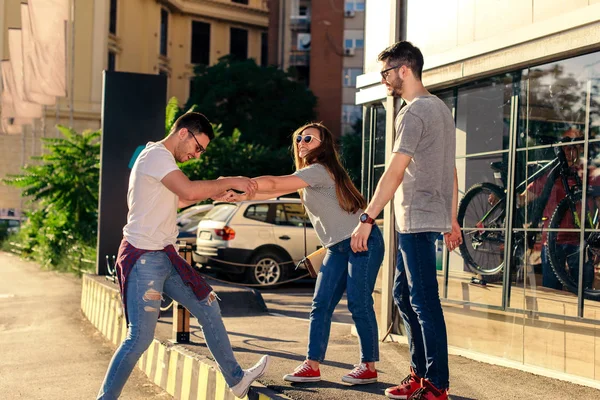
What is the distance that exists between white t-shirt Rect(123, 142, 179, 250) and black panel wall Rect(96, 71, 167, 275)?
888cm

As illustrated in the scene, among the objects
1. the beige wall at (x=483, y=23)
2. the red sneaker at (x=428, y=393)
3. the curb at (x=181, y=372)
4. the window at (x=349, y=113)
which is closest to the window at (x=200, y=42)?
the window at (x=349, y=113)

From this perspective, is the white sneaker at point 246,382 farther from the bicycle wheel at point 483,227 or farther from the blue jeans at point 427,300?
the bicycle wheel at point 483,227

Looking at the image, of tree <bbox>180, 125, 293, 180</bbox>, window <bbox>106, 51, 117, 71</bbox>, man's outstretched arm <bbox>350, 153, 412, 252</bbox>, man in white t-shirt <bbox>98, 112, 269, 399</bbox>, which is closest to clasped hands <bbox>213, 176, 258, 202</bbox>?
man in white t-shirt <bbox>98, 112, 269, 399</bbox>

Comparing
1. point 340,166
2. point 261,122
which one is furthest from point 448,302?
point 261,122

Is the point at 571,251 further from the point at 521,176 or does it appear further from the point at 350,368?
the point at 350,368

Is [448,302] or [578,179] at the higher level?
[578,179]

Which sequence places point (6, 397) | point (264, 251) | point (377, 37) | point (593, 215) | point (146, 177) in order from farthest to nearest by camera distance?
1. point (264, 251)
2. point (377, 37)
3. point (6, 397)
4. point (593, 215)
5. point (146, 177)

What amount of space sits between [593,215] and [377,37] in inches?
143

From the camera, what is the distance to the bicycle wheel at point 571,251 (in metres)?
6.79

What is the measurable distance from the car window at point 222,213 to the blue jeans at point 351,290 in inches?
475

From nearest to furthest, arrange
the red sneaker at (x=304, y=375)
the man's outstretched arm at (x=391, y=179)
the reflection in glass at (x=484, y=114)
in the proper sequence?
the man's outstretched arm at (x=391, y=179), the red sneaker at (x=304, y=375), the reflection in glass at (x=484, y=114)

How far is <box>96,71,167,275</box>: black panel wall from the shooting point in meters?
14.5

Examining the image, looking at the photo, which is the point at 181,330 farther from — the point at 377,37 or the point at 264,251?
the point at 264,251

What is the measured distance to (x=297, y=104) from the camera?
Result: 5500 centimetres
